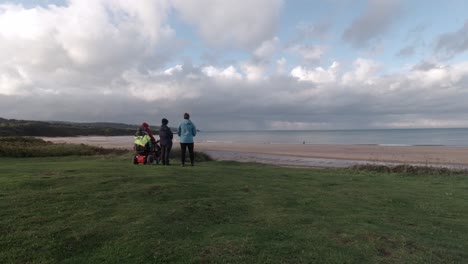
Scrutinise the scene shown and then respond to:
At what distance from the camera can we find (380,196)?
11.0 metres

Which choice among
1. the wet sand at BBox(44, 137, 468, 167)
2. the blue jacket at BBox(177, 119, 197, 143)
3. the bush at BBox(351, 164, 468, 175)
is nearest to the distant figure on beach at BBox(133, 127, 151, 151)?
the blue jacket at BBox(177, 119, 197, 143)

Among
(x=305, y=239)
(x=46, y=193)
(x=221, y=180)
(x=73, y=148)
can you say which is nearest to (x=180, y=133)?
(x=221, y=180)

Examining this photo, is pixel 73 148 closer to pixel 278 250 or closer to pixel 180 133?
pixel 180 133

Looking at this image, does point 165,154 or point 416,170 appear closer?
point 165,154

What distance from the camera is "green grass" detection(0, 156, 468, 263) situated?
550 cm

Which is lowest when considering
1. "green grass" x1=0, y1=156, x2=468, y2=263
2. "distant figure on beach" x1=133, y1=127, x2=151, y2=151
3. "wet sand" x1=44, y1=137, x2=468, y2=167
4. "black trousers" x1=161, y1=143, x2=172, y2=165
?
"wet sand" x1=44, y1=137, x2=468, y2=167

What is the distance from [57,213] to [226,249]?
3.52m

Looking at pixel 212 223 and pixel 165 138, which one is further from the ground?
pixel 165 138

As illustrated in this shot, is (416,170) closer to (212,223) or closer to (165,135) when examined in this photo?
(165,135)

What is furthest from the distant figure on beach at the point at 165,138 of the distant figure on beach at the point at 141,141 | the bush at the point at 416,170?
the bush at the point at 416,170

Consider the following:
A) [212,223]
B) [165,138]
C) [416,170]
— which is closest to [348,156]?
[416,170]

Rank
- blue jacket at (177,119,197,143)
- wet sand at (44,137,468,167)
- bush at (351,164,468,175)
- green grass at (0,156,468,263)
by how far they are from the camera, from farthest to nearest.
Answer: wet sand at (44,137,468,167), bush at (351,164,468,175), blue jacket at (177,119,197,143), green grass at (0,156,468,263)

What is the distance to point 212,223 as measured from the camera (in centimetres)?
707

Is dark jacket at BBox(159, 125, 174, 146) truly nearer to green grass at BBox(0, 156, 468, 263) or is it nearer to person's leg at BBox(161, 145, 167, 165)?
person's leg at BBox(161, 145, 167, 165)
